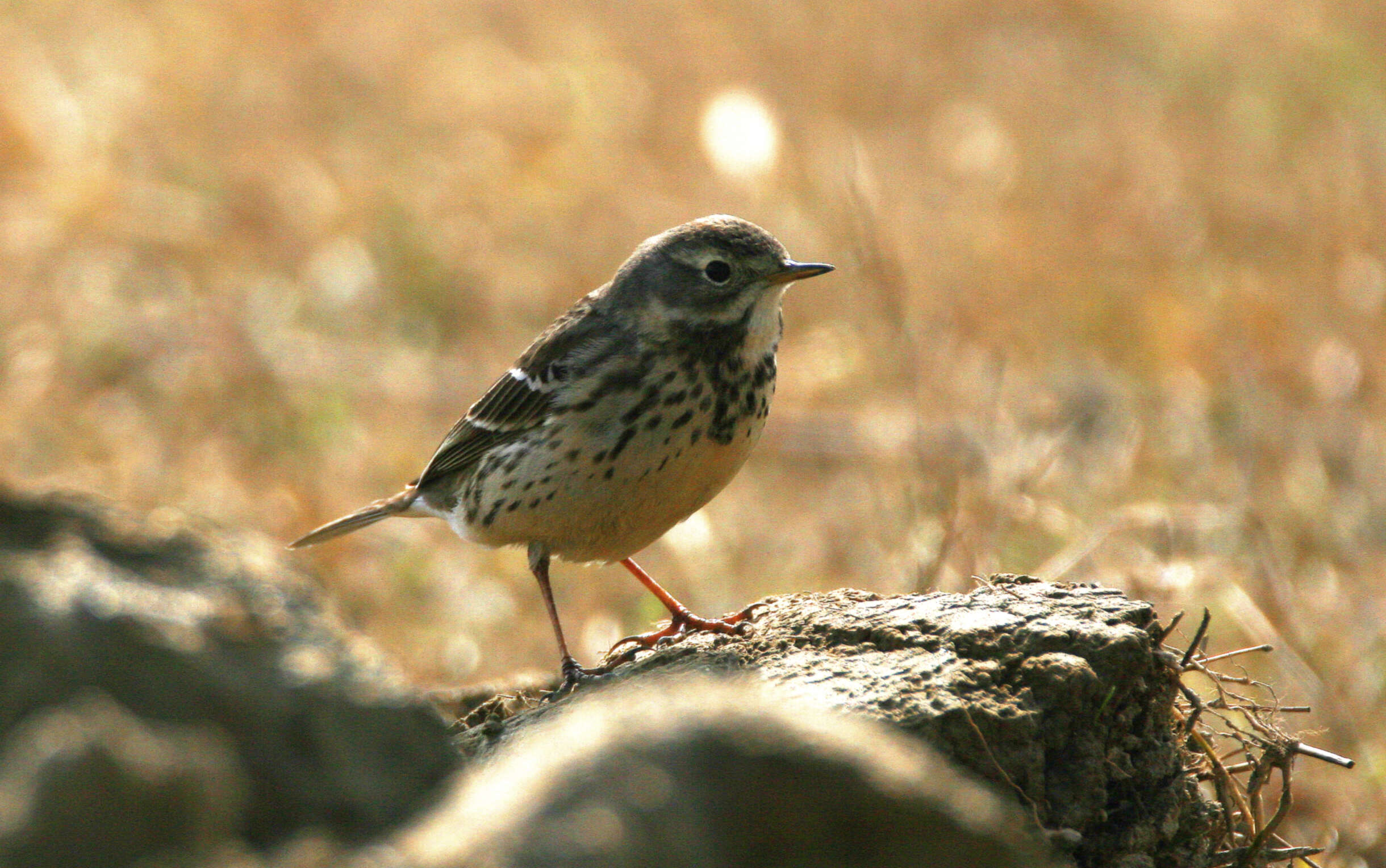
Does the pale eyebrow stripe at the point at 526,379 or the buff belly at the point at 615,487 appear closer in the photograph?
the buff belly at the point at 615,487

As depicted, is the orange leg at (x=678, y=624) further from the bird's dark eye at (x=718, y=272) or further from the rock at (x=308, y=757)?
the rock at (x=308, y=757)

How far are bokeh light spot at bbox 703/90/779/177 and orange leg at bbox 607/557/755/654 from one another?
4.02m

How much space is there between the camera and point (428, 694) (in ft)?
17.7

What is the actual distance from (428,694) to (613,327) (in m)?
Result: 1.62

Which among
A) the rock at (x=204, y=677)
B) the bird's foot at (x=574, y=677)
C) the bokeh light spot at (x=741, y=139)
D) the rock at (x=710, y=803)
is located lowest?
the rock at (x=710, y=803)

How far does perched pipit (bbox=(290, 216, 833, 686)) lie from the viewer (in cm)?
557

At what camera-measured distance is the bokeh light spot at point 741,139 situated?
986 cm

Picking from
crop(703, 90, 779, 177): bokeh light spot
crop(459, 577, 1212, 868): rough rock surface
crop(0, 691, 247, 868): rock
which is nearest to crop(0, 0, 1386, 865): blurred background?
crop(703, 90, 779, 177): bokeh light spot

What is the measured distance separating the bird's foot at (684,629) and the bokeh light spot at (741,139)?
460 centimetres

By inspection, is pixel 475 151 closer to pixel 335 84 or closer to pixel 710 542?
pixel 335 84

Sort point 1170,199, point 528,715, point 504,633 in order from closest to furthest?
point 528,715
point 504,633
point 1170,199

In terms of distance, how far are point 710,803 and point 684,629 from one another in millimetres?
3128

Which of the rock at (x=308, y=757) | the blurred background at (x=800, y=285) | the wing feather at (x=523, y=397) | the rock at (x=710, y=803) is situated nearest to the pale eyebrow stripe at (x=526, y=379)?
the wing feather at (x=523, y=397)

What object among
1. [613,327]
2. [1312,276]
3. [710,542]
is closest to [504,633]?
[710,542]
